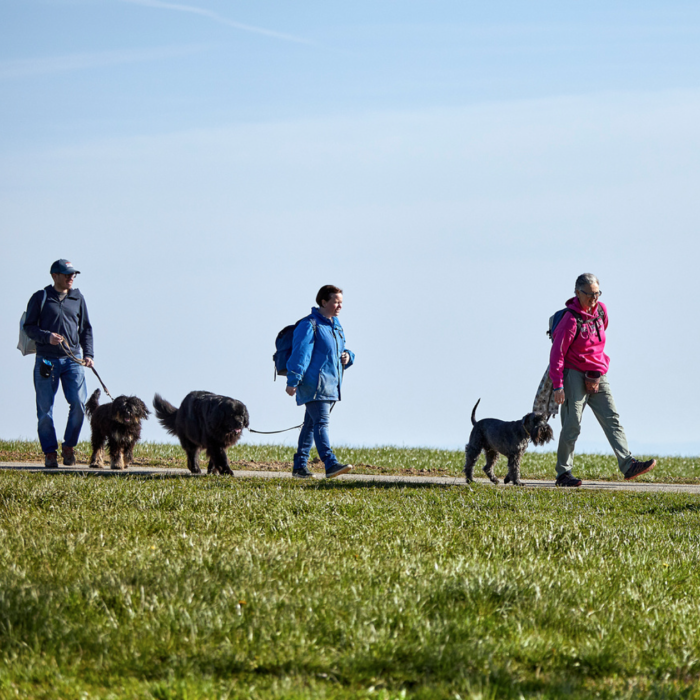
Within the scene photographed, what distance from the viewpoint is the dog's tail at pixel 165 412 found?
13.4 meters

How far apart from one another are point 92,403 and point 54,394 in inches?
27.7

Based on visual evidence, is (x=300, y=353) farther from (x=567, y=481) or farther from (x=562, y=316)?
(x=567, y=481)

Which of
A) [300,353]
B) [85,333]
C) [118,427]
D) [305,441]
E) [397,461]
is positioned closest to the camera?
[300,353]

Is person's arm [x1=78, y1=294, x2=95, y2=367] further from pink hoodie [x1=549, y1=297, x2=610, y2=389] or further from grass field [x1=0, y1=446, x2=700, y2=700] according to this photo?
pink hoodie [x1=549, y1=297, x2=610, y2=389]

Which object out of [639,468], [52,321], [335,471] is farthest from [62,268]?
[639,468]

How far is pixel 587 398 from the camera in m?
12.5

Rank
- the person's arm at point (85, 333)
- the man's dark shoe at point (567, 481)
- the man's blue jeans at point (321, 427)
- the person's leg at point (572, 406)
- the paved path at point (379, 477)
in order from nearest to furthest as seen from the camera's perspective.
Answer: the man's blue jeans at point (321, 427) → the person's leg at point (572, 406) → the paved path at point (379, 477) → the man's dark shoe at point (567, 481) → the person's arm at point (85, 333)

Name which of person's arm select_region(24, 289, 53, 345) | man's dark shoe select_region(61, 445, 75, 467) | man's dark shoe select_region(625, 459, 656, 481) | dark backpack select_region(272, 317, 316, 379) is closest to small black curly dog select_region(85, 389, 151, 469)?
man's dark shoe select_region(61, 445, 75, 467)

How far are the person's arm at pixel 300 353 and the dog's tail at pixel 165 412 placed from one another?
9.21 feet

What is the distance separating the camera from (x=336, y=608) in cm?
462

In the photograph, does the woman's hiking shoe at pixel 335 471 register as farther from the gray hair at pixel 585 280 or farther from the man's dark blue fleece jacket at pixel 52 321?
the man's dark blue fleece jacket at pixel 52 321

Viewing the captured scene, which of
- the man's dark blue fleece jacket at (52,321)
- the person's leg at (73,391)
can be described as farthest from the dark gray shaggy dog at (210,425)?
the man's dark blue fleece jacket at (52,321)

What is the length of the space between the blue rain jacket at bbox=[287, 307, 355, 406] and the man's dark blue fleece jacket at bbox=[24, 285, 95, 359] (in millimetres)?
4214

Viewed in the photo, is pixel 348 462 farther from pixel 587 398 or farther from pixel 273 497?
pixel 273 497
